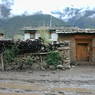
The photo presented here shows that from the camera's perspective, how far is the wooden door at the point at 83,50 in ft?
92.7

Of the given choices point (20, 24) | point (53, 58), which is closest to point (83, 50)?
point (53, 58)

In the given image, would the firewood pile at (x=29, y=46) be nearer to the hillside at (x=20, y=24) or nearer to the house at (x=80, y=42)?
the house at (x=80, y=42)

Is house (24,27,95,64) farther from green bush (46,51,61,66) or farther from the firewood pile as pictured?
green bush (46,51,61,66)

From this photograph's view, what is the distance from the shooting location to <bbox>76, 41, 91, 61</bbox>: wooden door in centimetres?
2827

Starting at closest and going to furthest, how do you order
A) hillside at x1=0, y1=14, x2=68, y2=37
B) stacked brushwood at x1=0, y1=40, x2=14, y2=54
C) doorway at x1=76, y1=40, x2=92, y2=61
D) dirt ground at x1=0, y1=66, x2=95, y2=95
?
dirt ground at x1=0, y1=66, x2=95, y2=95 → stacked brushwood at x1=0, y1=40, x2=14, y2=54 → doorway at x1=76, y1=40, x2=92, y2=61 → hillside at x1=0, y1=14, x2=68, y2=37

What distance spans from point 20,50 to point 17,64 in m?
1.24

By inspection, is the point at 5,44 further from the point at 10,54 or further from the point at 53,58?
the point at 53,58

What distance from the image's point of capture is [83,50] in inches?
1125

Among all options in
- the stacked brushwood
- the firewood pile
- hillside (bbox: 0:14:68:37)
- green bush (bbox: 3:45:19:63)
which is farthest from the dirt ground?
hillside (bbox: 0:14:68:37)

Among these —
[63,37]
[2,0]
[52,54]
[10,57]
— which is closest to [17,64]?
[10,57]

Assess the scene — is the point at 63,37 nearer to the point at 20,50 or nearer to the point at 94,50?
the point at 94,50

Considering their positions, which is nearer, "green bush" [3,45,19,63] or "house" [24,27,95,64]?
"green bush" [3,45,19,63]

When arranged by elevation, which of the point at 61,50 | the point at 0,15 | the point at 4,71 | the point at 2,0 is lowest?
the point at 4,71

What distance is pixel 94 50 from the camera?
90.5 ft
